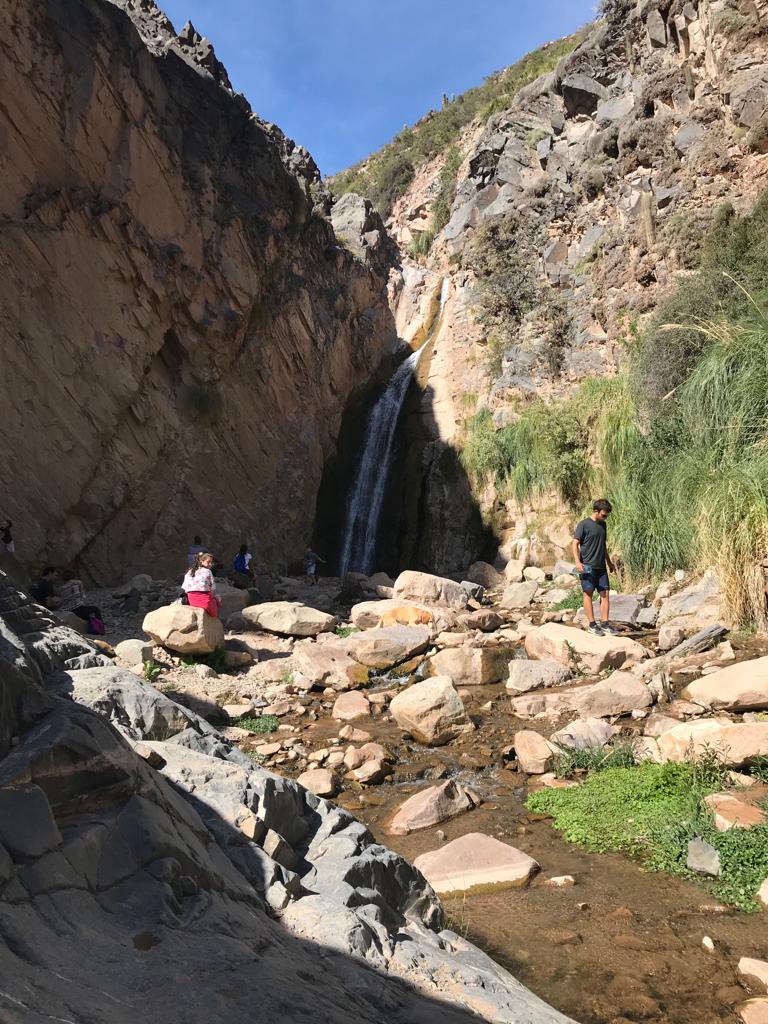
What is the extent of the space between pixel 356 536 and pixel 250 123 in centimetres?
1102

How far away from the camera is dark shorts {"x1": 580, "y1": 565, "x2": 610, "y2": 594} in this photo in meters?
7.96

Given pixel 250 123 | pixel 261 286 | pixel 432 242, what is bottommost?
pixel 261 286

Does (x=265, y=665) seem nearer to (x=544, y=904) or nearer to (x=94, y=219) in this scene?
(x=544, y=904)

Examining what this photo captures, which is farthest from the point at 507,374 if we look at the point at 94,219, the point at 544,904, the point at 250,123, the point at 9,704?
the point at 9,704

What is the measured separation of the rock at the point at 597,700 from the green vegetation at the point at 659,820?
3.53 feet

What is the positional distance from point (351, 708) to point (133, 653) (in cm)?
265

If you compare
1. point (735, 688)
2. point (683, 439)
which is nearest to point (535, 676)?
point (735, 688)

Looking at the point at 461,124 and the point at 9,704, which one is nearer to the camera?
the point at 9,704

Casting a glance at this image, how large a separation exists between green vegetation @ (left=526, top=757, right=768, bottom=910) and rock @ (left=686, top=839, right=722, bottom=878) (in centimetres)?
3

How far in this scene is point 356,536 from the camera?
18.9 metres

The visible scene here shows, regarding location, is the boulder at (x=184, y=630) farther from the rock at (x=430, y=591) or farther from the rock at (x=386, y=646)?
the rock at (x=430, y=591)

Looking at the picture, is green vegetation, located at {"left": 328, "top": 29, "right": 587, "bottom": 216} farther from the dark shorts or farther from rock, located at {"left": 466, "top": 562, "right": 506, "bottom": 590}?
the dark shorts

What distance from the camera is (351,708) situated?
690 cm

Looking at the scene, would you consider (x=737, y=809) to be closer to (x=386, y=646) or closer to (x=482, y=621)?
(x=386, y=646)
